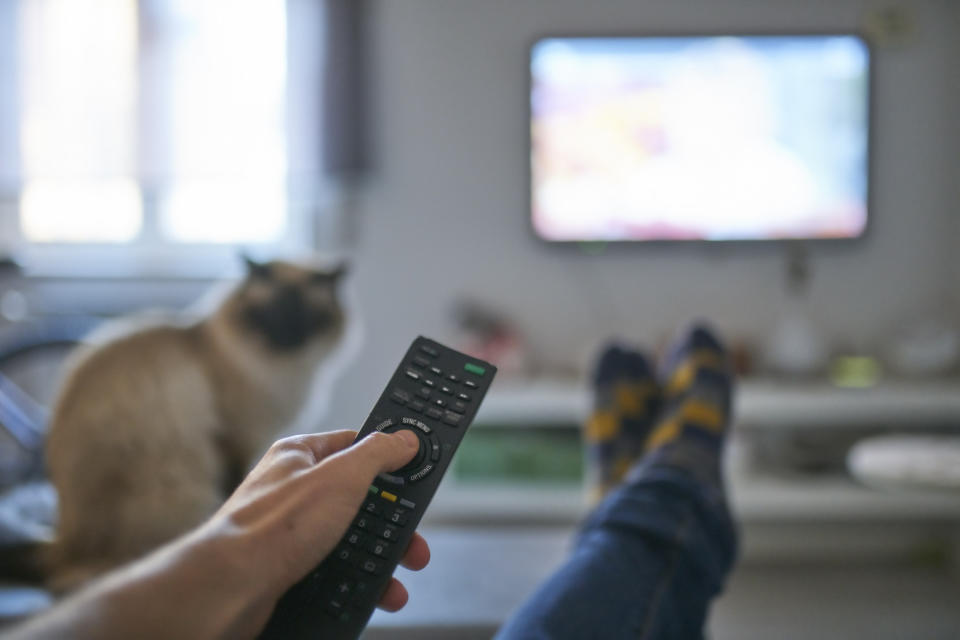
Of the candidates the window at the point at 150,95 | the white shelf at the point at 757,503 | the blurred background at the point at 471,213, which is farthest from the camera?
the window at the point at 150,95

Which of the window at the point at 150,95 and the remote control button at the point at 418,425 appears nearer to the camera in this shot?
the remote control button at the point at 418,425

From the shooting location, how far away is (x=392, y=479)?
0.54m

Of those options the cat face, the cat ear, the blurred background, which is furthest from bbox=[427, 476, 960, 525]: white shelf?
the cat ear

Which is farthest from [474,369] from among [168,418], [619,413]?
[619,413]

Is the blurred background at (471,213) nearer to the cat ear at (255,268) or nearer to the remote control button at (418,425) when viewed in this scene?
the cat ear at (255,268)

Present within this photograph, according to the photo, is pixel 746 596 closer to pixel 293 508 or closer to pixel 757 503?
pixel 757 503

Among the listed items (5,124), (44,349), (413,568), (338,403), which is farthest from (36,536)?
(5,124)

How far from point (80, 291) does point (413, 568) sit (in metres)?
2.29

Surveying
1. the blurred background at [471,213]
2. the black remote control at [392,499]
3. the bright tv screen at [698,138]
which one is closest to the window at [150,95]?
the blurred background at [471,213]

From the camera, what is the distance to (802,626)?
5.86 ft

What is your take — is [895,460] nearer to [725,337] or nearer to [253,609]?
[253,609]

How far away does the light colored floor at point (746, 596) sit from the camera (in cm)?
102

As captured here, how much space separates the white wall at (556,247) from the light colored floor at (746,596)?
654 millimetres

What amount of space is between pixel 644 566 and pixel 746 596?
138 cm
